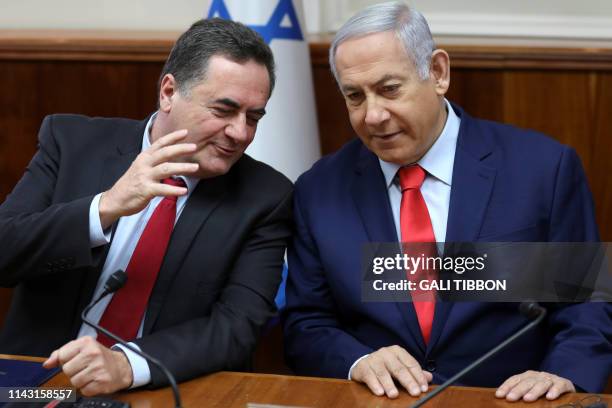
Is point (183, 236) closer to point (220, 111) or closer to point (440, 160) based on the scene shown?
point (220, 111)

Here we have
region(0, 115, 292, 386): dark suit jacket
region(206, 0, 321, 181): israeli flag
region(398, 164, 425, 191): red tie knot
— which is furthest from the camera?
region(206, 0, 321, 181): israeli flag

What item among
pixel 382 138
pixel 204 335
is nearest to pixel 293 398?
pixel 204 335

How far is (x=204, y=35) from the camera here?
2.39 m

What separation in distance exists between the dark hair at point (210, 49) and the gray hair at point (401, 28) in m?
0.20

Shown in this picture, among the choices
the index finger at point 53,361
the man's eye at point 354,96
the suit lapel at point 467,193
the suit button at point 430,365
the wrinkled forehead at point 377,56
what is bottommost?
the suit button at point 430,365

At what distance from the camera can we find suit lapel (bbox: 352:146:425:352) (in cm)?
230

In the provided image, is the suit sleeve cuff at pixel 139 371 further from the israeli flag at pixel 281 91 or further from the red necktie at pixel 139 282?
the israeli flag at pixel 281 91

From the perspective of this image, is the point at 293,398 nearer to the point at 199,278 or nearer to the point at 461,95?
the point at 199,278

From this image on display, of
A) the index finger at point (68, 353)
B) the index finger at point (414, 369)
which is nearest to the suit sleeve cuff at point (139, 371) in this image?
the index finger at point (68, 353)

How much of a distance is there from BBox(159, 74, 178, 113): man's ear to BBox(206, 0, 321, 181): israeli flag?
3.28ft

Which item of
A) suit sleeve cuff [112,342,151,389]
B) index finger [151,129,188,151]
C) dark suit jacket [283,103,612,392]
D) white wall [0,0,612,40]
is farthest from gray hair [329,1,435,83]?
white wall [0,0,612,40]

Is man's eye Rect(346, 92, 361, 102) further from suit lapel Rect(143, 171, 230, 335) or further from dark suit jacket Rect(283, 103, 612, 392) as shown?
suit lapel Rect(143, 171, 230, 335)

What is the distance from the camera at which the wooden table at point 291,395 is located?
1.90 meters

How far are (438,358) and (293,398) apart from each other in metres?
0.50
